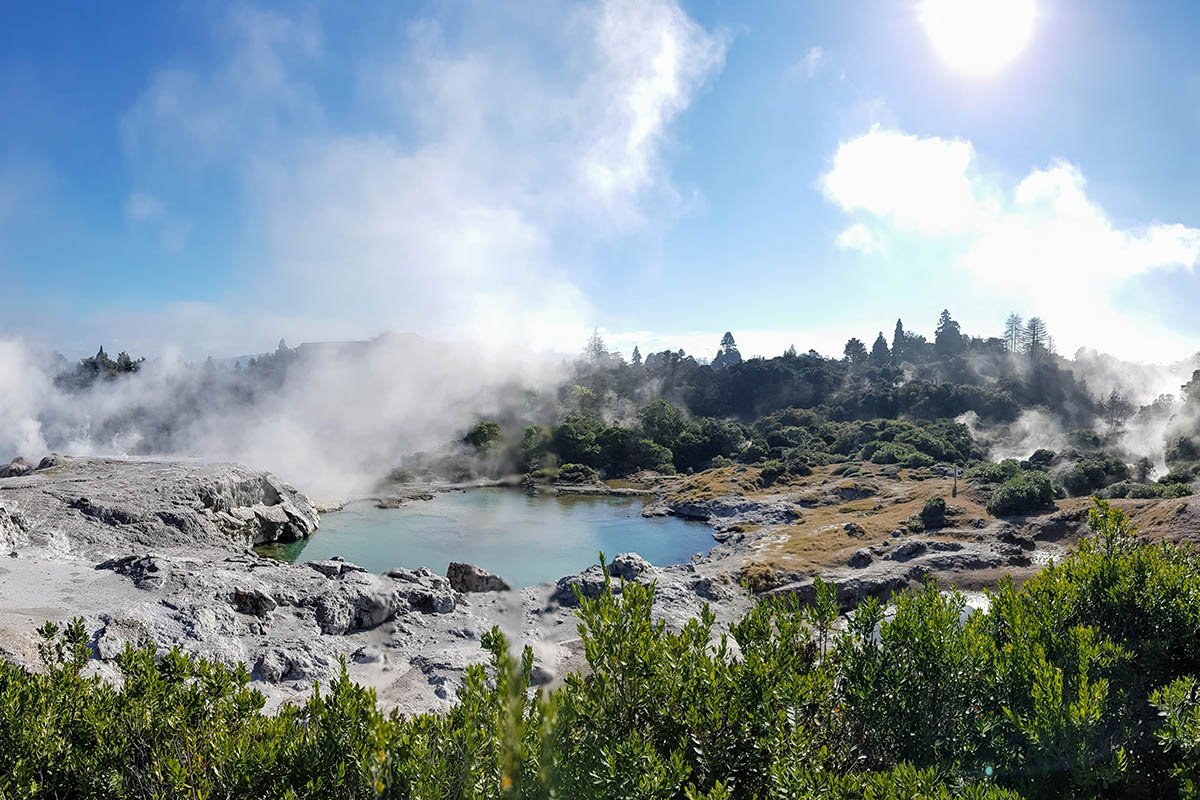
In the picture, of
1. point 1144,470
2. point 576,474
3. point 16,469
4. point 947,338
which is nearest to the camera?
point 16,469

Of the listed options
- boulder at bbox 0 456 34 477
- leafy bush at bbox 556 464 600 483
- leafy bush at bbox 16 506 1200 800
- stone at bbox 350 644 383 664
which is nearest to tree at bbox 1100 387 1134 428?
leafy bush at bbox 556 464 600 483

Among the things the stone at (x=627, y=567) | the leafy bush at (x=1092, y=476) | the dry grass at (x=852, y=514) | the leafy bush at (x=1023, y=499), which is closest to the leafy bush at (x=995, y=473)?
the dry grass at (x=852, y=514)

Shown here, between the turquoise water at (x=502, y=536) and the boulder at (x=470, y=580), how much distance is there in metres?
1.56

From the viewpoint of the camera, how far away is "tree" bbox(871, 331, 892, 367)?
4916 inches

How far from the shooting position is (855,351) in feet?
412

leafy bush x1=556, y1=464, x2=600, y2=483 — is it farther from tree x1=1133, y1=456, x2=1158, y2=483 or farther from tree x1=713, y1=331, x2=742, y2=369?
tree x1=713, y1=331, x2=742, y2=369

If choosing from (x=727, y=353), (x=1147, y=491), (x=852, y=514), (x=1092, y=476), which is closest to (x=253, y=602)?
(x=852, y=514)

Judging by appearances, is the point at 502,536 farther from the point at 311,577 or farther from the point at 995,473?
the point at 995,473

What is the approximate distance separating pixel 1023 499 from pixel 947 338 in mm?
103315

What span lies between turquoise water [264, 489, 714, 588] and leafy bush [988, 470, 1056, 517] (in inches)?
670

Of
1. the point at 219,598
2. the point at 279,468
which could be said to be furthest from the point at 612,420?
the point at 219,598

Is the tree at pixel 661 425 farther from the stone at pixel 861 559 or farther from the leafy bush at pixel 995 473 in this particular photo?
the stone at pixel 861 559

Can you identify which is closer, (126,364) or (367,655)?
(367,655)

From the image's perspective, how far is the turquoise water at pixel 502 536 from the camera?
107ft
